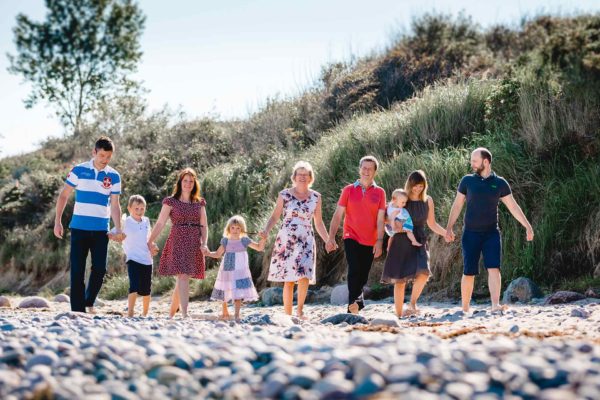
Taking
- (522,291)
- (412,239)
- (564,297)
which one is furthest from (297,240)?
(564,297)

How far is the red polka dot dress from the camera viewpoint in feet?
30.4

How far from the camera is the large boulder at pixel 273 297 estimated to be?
12492mm

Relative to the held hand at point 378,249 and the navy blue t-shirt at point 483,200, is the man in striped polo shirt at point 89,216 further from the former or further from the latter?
the navy blue t-shirt at point 483,200

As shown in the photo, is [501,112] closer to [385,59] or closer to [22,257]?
[385,59]

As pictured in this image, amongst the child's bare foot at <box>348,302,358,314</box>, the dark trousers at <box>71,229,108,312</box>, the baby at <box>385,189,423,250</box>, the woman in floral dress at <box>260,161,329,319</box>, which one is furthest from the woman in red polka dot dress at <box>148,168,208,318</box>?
the baby at <box>385,189,423,250</box>

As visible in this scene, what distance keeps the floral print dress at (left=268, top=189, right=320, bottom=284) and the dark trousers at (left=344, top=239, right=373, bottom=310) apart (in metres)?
0.43

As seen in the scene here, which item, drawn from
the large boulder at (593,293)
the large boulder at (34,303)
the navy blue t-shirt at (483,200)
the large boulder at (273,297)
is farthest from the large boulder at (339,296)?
the large boulder at (34,303)

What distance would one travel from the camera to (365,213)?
29.8ft

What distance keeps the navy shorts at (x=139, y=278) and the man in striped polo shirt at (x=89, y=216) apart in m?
0.54

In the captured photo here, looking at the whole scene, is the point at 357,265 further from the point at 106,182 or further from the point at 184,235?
the point at 106,182

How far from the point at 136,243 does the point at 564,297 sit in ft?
17.2

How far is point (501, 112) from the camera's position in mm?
13758

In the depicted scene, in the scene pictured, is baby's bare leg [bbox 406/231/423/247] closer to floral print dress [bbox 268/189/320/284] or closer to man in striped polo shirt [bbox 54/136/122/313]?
floral print dress [bbox 268/189/320/284]

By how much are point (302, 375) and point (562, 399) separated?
4.15 ft
